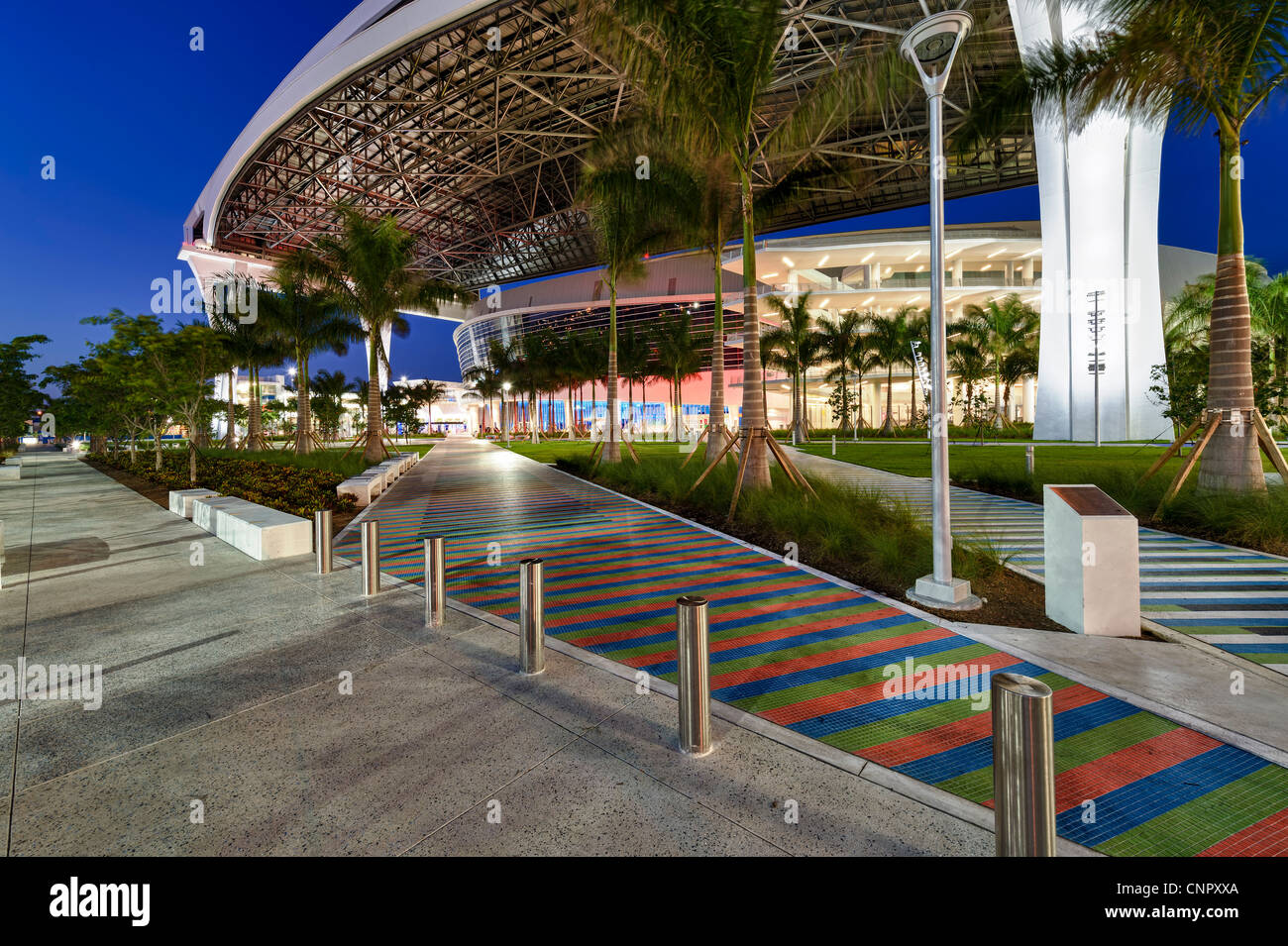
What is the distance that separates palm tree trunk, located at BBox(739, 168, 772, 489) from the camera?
35.4ft

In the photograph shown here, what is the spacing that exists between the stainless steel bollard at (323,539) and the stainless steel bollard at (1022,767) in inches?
282

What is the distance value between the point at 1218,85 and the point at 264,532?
16.1 m

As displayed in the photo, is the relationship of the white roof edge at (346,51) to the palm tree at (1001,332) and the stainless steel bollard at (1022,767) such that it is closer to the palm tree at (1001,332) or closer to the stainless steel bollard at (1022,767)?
the stainless steel bollard at (1022,767)

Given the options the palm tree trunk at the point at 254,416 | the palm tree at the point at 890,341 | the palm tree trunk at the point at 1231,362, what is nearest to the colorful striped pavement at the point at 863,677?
the palm tree trunk at the point at 1231,362

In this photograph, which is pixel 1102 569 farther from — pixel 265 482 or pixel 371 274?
pixel 371 274

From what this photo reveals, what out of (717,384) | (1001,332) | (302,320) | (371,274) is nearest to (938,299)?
(717,384)

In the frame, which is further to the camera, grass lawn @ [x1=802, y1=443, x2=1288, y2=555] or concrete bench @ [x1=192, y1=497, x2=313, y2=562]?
concrete bench @ [x1=192, y1=497, x2=313, y2=562]

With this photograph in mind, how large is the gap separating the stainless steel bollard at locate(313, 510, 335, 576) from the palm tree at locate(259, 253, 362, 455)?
74.1ft

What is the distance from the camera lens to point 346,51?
1103 inches

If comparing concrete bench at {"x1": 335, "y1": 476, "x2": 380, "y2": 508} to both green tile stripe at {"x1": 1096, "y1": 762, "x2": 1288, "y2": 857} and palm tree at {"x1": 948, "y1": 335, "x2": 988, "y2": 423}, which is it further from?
palm tree at {"x1": 948, "y1": 335, "x2": 988, "y2": 423}

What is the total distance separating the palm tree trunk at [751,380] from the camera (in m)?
10.8

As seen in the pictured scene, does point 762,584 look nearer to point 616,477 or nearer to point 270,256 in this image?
point 616,477

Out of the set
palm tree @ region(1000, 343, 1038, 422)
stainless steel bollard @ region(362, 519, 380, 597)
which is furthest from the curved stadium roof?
palm tree @ region(1000, 343, 1038, 422)
